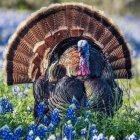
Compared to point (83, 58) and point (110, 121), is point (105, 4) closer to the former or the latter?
point (83, 58)

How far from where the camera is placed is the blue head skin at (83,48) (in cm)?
659

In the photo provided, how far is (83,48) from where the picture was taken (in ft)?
21.6

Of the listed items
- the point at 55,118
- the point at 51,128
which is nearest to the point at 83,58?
the point at 55,118

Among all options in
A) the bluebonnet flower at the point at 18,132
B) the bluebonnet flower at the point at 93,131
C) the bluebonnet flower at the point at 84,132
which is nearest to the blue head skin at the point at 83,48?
the bluebonnet flower at the point at 93,131

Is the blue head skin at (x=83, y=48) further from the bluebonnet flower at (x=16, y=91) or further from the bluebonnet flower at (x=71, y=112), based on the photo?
the bluebonnet flower at (x=16, y=91)

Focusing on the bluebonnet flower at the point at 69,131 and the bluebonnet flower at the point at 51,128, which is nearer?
the bluebonnet flower at the point at 69,131

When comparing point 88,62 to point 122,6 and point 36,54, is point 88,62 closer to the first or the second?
point 36,54

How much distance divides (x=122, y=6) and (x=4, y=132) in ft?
72.9

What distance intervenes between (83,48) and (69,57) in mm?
195

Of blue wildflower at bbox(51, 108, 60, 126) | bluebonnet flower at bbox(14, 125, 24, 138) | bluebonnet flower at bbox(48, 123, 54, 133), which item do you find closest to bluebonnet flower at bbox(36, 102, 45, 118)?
blue wildflower at bbox(51, 108, 60, 126)

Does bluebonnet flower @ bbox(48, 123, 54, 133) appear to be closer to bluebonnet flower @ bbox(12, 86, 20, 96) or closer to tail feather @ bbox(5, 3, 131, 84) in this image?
tail feather @ bbox(5, 3, 131, 84)

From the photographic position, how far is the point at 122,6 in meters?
27.7

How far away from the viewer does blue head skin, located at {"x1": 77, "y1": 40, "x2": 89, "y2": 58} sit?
21.6ft

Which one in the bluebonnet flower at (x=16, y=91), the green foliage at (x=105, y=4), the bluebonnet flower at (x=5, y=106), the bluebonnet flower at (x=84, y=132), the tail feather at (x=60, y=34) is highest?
the green foliage at (x=105, y=4)
